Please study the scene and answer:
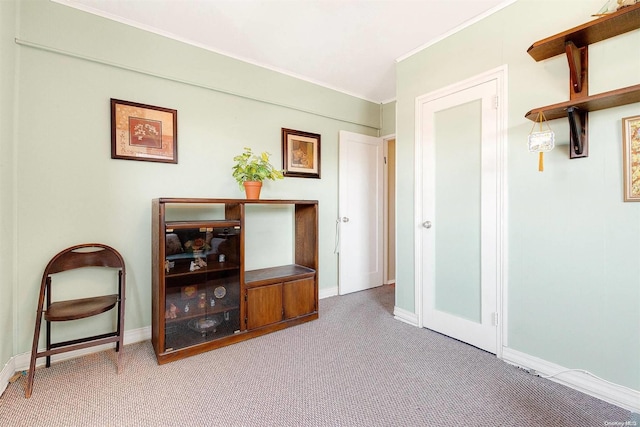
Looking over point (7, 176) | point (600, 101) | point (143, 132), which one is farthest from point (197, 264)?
point (600, 101)

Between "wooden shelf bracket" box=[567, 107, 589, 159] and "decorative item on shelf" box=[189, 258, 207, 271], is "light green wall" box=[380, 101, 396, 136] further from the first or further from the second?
"decorative item on shelf" box=[189, 258, 207, 271]

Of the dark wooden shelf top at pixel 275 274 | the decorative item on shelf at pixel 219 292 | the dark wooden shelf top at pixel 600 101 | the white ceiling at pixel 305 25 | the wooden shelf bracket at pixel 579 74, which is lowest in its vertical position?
the decorative item on shelf at pixel 219 292

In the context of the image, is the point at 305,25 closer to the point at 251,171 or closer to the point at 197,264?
the point at 251,171

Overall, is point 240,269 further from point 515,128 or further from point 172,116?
point 515,128

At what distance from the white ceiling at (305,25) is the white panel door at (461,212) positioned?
0.56m

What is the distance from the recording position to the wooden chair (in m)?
1.82

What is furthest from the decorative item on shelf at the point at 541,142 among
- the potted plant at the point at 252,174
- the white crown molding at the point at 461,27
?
the potted plant at the point at 252,174

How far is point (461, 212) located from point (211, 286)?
2.16 meters

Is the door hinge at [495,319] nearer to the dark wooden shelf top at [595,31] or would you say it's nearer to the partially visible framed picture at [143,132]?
the dark wooden shelf top at [595,31]

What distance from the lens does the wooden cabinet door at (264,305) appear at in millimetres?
2473

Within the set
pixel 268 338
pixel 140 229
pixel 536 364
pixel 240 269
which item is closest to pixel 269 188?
pixel 240 269

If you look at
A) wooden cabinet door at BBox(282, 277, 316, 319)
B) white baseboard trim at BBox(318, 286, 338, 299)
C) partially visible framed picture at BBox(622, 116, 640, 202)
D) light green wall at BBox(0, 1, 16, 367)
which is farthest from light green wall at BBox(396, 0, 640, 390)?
light green wall at BBox(0, 1, 16, 367)

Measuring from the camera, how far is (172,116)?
2504 mm

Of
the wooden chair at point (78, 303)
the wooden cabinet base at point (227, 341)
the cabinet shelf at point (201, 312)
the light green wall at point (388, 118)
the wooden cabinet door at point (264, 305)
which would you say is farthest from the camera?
the light green wall at point (388, 118)
